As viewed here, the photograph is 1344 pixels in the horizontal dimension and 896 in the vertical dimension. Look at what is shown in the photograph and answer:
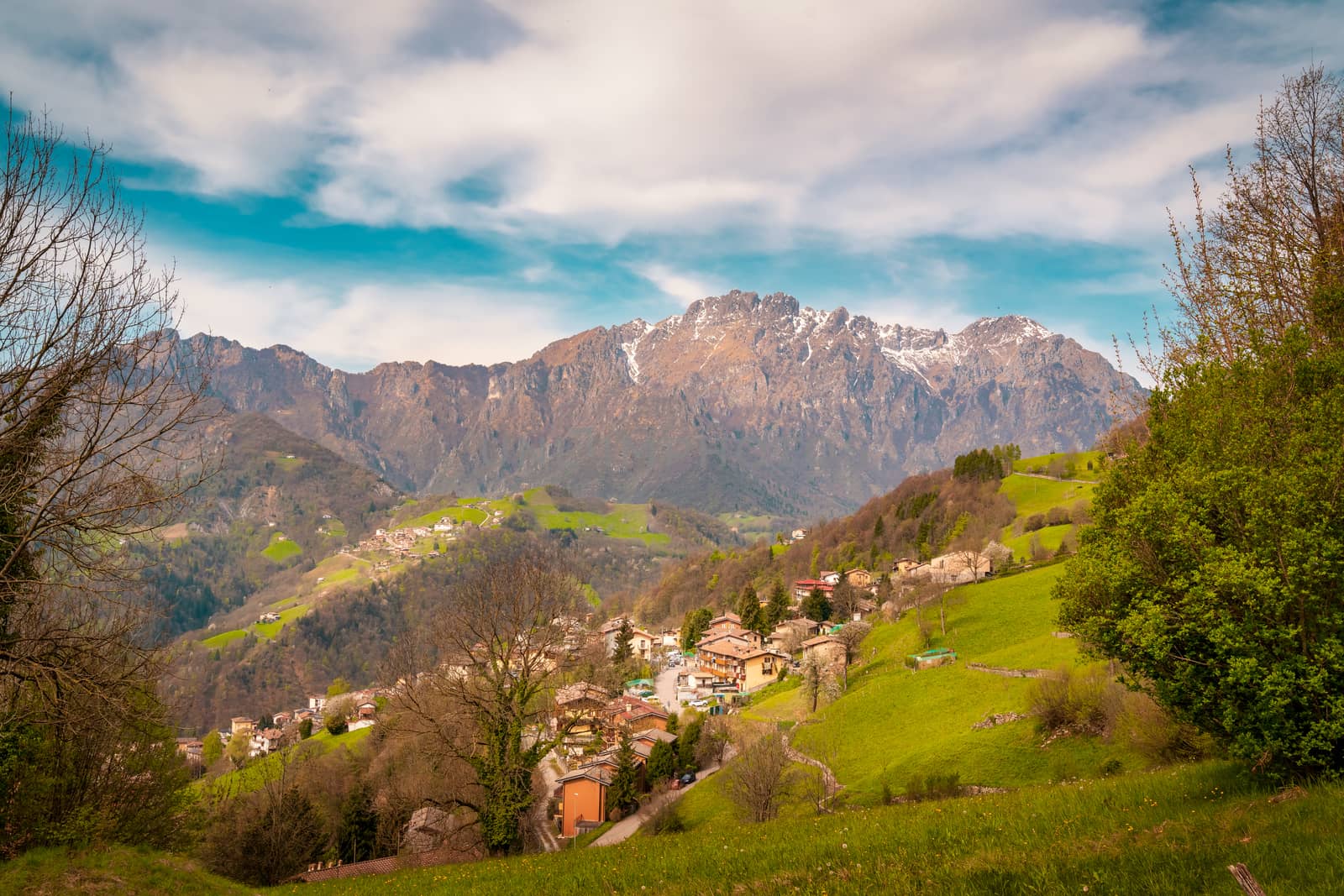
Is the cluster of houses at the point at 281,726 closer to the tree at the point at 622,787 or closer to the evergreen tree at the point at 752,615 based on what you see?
the tree at the point at 622,787

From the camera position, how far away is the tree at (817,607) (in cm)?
9925

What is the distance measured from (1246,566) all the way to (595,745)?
164ft

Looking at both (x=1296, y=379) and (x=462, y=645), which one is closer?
(x=1296, y=379)

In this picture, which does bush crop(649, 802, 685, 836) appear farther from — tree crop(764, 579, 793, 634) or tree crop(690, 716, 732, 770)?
tree crop(764, 579, 793, 634)

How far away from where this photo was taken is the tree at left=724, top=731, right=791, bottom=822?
31250 mm

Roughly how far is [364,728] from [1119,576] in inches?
3791

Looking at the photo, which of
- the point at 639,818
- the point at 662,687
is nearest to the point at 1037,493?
the point at 662,687

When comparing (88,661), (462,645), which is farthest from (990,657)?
(88,661)

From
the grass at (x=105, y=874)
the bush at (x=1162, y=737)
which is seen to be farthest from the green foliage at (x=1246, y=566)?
the grass at (x=105, y=874)

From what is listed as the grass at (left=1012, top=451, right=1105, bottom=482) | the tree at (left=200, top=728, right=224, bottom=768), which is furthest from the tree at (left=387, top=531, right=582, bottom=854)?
the grass at (left=1012, top=451, right=1105, bottom=482)

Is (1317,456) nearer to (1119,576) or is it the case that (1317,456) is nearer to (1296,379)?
(1296,379)

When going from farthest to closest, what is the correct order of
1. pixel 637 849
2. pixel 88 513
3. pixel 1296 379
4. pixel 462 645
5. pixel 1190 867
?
pixel 462 645 → pixel 637 849 → pixel 1296 379 → pixel 88 513 → pixel 1190 867

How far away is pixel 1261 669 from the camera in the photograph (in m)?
10.3

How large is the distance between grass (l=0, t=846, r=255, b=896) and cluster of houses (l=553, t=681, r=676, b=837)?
2263 centimetres
